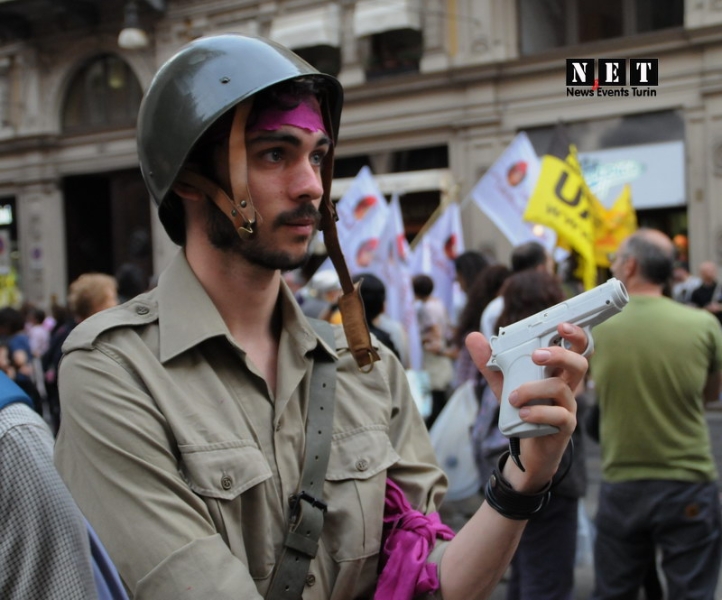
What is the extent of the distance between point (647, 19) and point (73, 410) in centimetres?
1543

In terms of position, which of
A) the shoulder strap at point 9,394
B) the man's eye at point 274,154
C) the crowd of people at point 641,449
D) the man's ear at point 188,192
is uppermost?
the man's eye at point 274,154

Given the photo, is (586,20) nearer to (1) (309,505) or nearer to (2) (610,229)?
(2) (610,229)

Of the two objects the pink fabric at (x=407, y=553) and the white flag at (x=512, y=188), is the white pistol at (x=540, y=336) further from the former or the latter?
the white flag at (x=512, y=188)

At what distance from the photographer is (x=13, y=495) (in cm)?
106

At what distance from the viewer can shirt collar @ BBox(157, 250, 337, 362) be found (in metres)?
1.71

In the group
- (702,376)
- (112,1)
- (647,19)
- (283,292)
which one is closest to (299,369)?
(283,292)

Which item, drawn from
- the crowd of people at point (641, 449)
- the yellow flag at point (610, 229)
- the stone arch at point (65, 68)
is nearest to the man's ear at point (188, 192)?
the crowd of people at point (641, 449)

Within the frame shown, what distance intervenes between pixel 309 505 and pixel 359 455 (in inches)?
6.5

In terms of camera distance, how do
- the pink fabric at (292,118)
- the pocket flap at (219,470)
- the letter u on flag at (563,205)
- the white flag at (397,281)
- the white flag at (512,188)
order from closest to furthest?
the pocket flap at (219,470)
the pink fabric at (292,118)
the white flag at (397,281)
the letter u on flag at (563,205)
the white flag at (512,188)

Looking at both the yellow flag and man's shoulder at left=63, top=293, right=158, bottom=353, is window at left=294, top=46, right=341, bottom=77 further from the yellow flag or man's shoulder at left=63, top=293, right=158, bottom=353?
man's shoulder at left=63, top=293, right=158, bottom=353

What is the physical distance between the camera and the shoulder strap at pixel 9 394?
1.11m

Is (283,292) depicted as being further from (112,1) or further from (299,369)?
(112,1)

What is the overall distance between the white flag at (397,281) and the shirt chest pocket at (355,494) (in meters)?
5.16
